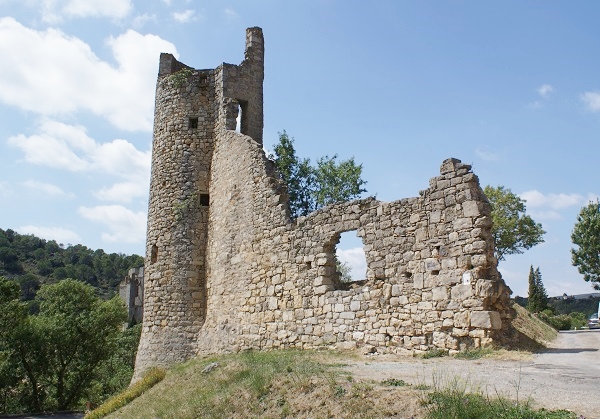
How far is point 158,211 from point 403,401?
13.8 metres

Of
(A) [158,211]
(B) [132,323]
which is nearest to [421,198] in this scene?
(A) [158,211]

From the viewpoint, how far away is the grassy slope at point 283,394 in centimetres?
681

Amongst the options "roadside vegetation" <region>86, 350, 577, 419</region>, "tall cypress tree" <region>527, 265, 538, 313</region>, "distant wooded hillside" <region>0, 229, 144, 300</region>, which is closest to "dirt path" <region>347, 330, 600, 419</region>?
"roadside vegetation" <region>86, 350, 577, 419</region>

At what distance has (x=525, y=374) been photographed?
306 inches

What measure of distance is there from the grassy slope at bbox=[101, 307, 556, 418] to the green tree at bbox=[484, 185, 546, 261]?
24105 millimetres

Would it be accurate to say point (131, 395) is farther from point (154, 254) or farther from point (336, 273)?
point (336, 273)

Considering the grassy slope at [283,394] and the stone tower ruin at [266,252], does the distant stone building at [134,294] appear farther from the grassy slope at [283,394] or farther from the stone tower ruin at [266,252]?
the grassy slope at [283,394]

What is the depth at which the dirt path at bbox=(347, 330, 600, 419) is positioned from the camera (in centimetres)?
617

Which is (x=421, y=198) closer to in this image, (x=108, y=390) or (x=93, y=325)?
(x=93, y=325)

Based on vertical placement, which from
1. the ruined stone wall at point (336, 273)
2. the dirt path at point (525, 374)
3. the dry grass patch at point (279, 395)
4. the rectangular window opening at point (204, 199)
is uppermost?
the rectangular window opening at point (204, 199)

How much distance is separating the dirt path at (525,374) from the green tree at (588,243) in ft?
117

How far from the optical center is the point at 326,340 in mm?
13062

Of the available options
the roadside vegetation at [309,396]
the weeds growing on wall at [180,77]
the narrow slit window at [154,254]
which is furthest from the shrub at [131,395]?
the weeds growing on wall at [180,77]

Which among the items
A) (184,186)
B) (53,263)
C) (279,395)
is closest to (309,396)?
(279,395)
